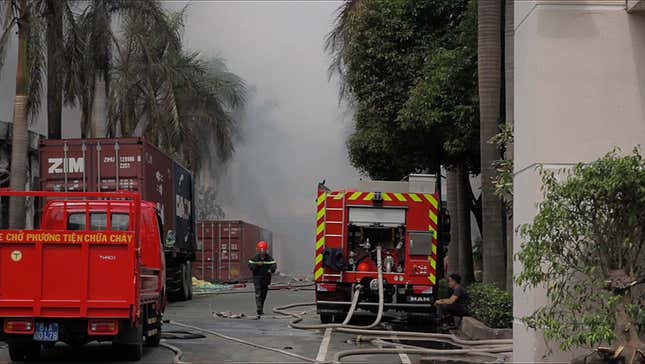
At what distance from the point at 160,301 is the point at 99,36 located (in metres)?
13.3

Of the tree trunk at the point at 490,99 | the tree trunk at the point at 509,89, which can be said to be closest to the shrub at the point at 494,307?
the tree trunk at the point at 509,89

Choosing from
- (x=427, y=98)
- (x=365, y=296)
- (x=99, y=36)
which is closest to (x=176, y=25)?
(x=99, y=36)

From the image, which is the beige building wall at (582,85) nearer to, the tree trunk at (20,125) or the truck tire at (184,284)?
the tree trunk at (20,125)

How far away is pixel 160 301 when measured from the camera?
1409 centimetres

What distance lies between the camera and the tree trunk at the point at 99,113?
29.3 metres

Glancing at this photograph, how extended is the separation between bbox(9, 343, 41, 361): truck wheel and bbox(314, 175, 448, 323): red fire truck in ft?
20.9

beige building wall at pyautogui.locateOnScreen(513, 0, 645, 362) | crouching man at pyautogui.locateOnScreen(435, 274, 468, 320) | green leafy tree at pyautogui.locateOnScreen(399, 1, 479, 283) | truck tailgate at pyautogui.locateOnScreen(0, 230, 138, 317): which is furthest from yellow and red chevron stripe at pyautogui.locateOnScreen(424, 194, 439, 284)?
beige building wall at pyautogui.locateOnScreen(513, 0, 645, 362)

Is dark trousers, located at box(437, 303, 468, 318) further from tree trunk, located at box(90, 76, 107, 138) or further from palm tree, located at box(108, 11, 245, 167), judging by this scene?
tree trunk, located at box(90, 76, 107, 138)

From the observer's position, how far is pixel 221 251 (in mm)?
40438

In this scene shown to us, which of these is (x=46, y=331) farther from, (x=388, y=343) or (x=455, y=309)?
(x=455, y=309)

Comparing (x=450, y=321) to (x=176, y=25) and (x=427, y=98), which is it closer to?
(x=427, y=98)

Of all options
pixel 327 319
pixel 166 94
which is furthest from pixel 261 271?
pixel 166 94

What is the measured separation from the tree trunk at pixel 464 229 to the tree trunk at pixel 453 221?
1.26 feet

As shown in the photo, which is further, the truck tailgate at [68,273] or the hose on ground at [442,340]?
the hose on ground at [442,340]
